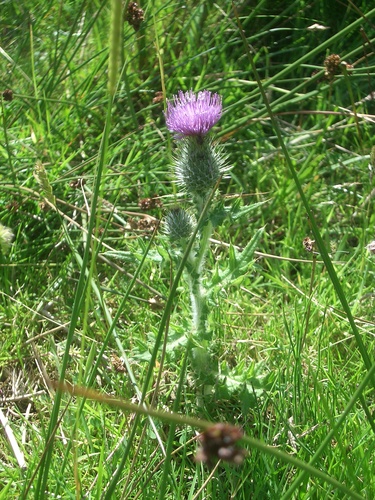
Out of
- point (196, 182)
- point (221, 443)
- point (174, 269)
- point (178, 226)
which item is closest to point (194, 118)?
point (196, 182)

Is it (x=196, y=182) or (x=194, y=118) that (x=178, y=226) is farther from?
(x=194, y=118)

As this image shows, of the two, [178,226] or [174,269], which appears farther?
[174,269]

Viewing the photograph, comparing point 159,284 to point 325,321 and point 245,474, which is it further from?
point 245,474

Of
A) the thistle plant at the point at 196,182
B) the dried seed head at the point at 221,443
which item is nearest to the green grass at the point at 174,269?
the thistle plant at the point at 196,182

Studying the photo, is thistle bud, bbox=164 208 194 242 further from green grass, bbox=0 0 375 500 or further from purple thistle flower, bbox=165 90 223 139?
purple thistle flower, bbox=165 90 223 139

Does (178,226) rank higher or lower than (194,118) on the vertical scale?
lower

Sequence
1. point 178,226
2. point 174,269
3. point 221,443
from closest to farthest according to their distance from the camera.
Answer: point 221,443
point 178,226
point 174,269

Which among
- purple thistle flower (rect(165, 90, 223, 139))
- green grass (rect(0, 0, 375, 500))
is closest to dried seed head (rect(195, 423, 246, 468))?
green grass (rect(0, 0, 375, 500))

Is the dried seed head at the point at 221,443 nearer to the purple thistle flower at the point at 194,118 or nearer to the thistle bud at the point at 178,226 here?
the thistle bud at the point at 178,226
